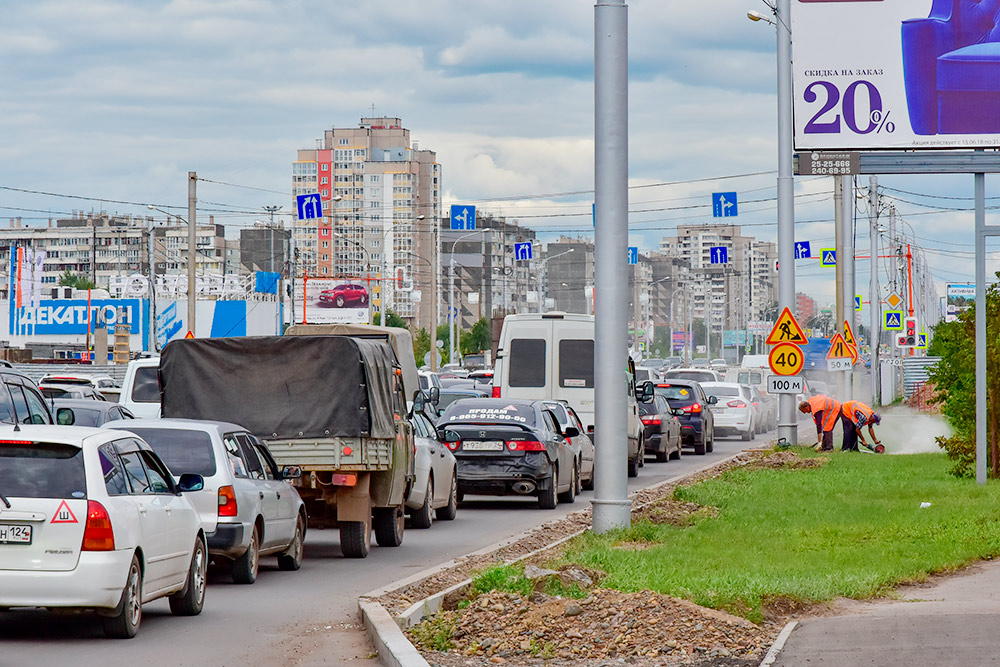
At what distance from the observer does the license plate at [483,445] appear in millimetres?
23344

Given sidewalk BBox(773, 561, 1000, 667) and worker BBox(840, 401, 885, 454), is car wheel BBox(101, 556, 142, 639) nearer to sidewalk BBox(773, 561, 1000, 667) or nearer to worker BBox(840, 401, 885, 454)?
sidewalk BBox(773, 561, 1000, 667)

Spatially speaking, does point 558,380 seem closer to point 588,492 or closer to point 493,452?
point 588,492

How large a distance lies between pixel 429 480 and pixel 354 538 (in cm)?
383

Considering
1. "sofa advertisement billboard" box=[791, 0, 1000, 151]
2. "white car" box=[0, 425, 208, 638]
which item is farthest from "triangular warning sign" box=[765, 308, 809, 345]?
"white car" box=[0, 425, 208, 638]

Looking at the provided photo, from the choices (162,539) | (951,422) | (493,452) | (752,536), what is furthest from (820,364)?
(162,539)

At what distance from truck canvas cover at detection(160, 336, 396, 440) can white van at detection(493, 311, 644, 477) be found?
41.7 feet

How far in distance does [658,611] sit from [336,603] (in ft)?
11.8

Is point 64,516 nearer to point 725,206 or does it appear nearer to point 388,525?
point 388,525

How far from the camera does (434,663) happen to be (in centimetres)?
941

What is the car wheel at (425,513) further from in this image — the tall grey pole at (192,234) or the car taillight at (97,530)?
the tall grey pole at (192,234)

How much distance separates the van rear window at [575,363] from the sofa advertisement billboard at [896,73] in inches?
250

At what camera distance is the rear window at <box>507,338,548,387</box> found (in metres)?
30.6

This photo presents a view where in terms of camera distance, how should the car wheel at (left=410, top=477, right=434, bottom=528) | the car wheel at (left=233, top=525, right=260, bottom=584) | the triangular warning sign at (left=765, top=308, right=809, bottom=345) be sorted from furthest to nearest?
the triangular warning sign at (left=765, top=308, right=809, bottom=345)
the car wheel at (left=410, top=477, right=434, bottom=528)
the car wheel at (left=233, top=525, right=260, bottom=584)

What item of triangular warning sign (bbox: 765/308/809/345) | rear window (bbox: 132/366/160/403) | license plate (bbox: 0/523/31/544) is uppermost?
triangular warning sign (bbox: 765/308/809/345)
